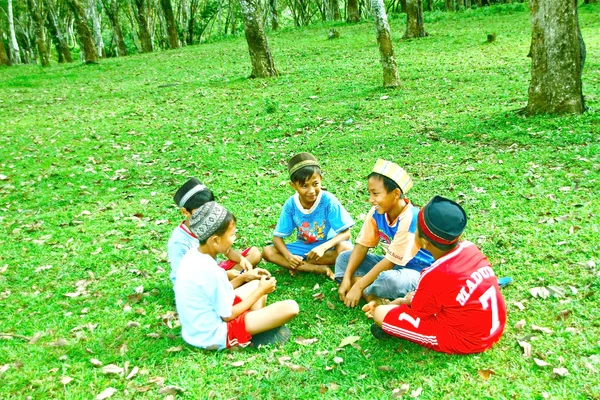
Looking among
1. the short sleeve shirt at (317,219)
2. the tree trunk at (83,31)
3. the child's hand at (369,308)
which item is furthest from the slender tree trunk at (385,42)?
the tree trunk at (83,31)

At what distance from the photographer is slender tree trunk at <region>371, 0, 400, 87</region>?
1130cm

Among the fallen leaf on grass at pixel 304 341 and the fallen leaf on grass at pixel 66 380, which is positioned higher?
the fallen leaf on grass at pixel 66 380

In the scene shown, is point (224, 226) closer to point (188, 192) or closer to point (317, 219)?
point (188, 192)

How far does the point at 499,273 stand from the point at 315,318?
76.4 inches

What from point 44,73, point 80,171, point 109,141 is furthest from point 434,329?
point 44,73

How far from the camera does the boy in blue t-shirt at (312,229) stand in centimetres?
515

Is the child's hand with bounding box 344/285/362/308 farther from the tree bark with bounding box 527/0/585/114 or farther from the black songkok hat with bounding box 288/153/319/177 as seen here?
the tree bark with bounding box 527/0/585/114

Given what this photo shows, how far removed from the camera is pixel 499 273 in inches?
191

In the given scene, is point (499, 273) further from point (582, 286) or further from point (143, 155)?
point (143, 155)

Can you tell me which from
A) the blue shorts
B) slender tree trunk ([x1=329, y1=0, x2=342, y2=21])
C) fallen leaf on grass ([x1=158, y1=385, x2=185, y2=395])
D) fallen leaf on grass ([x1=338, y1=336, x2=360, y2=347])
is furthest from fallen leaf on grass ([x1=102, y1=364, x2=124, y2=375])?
slender tree trunk ([x1=329, y1=0, x2=342, y2=21])

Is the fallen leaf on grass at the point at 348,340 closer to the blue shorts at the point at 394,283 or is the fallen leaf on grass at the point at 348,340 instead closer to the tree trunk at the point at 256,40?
the blue shorts at the point at 394,283

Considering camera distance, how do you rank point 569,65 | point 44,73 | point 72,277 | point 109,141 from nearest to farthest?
point 72,277
point 569,65
point 109,141
point 44,73

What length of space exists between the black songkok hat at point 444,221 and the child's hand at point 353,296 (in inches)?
49.7

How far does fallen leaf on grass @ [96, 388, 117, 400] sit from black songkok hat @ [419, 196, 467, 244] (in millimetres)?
2758
